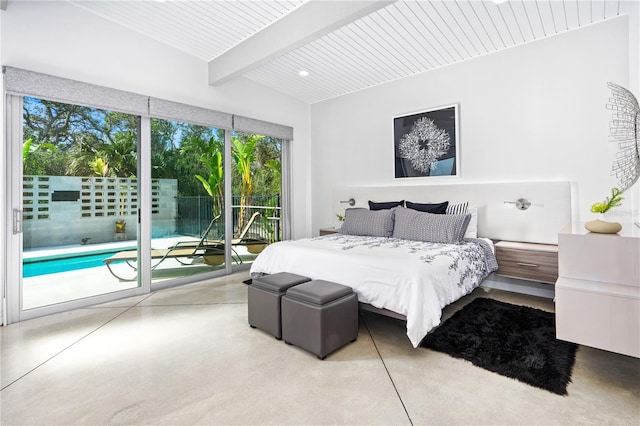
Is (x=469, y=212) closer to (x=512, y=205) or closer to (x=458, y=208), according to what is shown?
(x=458, y=208)

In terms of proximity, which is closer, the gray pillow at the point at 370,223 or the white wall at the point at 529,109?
the white wall at the point at 529,109

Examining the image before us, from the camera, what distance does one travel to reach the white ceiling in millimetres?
3076

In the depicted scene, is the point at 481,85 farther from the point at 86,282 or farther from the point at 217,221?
the point at 86,282

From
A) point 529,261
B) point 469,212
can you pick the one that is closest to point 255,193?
point 469,212

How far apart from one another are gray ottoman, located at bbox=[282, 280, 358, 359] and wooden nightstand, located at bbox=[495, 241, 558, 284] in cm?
193

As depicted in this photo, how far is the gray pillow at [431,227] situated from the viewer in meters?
3.44

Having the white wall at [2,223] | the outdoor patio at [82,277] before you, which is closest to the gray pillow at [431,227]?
the outdoor patio at [82,277]

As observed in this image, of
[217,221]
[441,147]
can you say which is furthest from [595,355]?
[217,221]

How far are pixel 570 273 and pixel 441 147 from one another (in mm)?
2718

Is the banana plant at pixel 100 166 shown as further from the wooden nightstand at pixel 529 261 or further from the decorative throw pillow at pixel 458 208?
the wooden nightstand at pixel 529 261

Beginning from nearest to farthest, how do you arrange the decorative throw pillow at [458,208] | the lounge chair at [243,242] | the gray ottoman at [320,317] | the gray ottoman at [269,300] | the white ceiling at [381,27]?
the gray ottoman at [320,317] → the gray ottoman at [269,300] → the white ceiling at [381,27] → the decorative throw pillow at [458,208] → the lounge chair at [243,242]

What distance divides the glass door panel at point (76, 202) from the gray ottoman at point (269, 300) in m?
1.97

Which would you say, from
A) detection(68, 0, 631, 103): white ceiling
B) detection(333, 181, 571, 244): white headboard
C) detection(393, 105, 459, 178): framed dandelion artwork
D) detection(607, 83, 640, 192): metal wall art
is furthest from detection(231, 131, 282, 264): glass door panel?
detection(607, 83, 640, 192): metal wall art

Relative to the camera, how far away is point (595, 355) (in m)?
2.28
